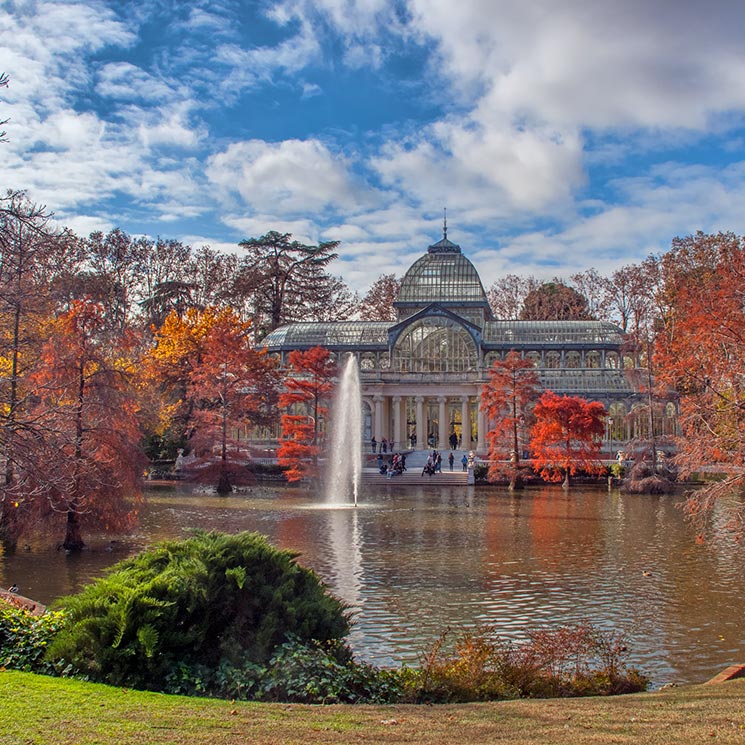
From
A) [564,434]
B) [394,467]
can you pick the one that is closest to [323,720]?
[564,434]

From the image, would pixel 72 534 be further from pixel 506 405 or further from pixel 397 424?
pixel 397 424

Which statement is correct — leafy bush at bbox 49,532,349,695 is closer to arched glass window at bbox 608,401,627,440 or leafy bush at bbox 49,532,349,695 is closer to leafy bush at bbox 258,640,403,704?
leafy bush at bbox 258,640,403,704

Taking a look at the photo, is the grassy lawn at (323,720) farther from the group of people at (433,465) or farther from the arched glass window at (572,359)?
the arched glass window at (572,359)

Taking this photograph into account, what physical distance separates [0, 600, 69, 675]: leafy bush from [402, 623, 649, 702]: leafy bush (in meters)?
3.86

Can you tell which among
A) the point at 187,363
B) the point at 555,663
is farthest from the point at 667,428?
the point at 555,663

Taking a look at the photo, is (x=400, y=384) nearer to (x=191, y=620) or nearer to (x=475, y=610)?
(x=475, y=610)

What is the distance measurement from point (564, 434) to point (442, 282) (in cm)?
2501

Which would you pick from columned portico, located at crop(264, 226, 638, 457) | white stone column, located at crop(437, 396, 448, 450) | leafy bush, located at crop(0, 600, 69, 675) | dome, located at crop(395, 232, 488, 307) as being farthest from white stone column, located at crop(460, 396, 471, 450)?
leafy bush, located at crop(0, 600, 69, 675)

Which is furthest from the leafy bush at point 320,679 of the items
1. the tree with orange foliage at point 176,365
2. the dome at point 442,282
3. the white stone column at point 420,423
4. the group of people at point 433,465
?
the dome at point 442,282

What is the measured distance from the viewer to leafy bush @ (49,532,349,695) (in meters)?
8.18

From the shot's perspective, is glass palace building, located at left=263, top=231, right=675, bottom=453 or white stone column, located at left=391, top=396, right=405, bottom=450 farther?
white stone column, located at left=391, top=396, right=405, bottom=450

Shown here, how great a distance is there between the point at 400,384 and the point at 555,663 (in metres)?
49.9

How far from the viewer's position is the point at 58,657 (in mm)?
8398

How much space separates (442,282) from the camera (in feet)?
211
